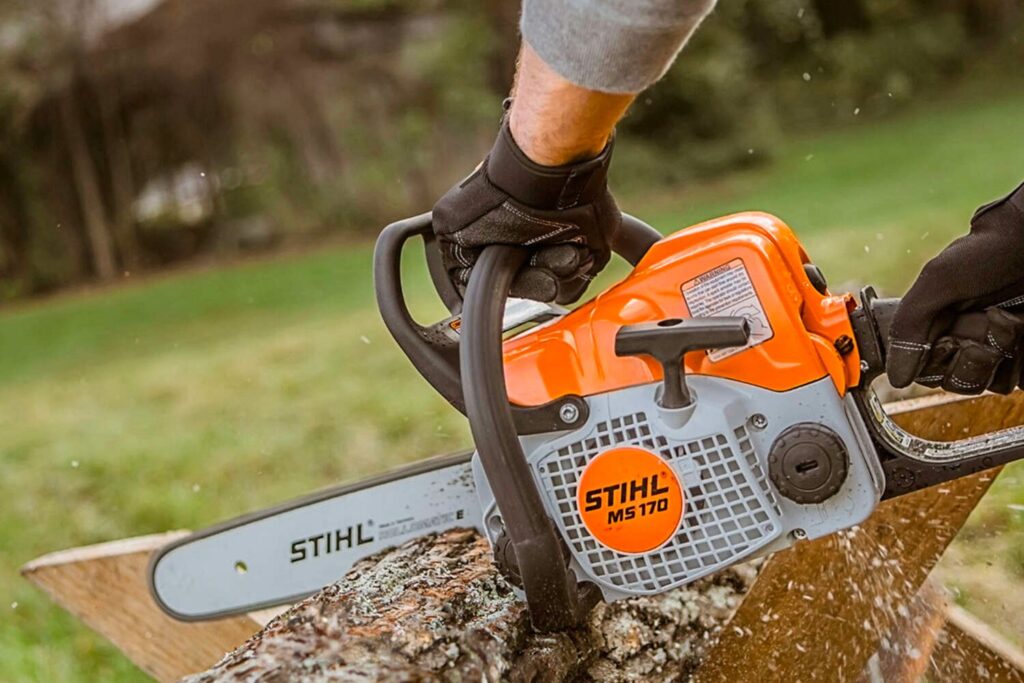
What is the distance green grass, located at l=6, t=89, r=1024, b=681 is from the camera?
405cm

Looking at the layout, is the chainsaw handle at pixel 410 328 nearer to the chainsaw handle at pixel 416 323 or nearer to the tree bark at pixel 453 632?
the chainsaw handle at pixel 416 323

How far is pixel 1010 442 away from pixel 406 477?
3.36 ft

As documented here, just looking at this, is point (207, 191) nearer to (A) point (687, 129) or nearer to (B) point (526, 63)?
(A) point (687, 129)

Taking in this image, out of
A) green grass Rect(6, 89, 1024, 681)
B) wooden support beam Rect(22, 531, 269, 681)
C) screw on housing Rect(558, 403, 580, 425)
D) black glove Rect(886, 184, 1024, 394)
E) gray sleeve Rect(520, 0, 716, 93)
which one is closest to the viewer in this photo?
gray sleeve Rect(520, 0, 716, 93)

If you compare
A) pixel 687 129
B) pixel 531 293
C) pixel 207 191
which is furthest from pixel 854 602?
pixel 207 191

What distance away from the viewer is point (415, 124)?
12.5 m

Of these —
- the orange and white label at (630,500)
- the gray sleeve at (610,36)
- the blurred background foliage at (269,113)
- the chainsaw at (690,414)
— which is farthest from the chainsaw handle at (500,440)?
the blurred background foliage at (269,113)

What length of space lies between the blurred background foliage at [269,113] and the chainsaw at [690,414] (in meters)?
10.1

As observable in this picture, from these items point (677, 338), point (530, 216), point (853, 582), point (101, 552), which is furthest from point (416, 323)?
point (101, 552)

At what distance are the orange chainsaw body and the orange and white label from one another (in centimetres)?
12

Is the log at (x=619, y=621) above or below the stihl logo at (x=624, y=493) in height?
below

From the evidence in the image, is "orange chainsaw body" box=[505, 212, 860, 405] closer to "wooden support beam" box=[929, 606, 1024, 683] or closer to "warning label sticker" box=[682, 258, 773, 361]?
"warning label sticker" box=[682, 258, 773, 361]

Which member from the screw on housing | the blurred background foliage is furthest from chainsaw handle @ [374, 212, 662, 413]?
the blurred background foliage

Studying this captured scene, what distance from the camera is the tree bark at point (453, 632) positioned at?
4.83 ft
